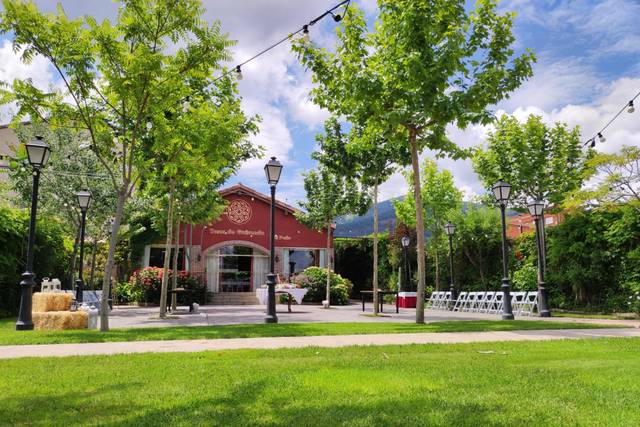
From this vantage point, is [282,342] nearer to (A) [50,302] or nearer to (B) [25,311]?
(B) [25,311]

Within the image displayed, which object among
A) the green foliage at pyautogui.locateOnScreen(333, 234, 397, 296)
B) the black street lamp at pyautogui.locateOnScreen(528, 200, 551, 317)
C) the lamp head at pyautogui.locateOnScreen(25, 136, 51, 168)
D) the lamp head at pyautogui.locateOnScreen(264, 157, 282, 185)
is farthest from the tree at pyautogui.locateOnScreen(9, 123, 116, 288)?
the black street lamp at pyautogui.locateOnScreen(528, 200, 551, 317)

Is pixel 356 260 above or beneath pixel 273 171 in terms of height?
beneath

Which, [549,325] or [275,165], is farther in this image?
[275,165]

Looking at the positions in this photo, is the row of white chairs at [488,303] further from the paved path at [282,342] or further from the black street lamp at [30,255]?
the black street lamp at [30,255]

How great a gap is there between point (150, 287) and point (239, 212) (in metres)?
6.62

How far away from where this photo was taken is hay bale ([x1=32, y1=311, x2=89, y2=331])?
944 centimetres

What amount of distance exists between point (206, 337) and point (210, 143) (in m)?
3.72

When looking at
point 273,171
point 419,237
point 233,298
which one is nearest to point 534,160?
point 419,237

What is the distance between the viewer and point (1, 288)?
13.1 meters

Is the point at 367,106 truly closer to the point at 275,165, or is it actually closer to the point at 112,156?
the point at 275,165

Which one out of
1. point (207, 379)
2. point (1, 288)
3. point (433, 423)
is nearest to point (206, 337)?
point (207, 379)

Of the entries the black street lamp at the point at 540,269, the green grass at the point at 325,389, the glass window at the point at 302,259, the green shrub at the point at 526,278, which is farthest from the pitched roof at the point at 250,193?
the green grass at the point at 325,389

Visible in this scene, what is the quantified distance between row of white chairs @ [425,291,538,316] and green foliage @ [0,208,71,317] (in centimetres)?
1344

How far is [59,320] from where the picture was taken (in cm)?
948
